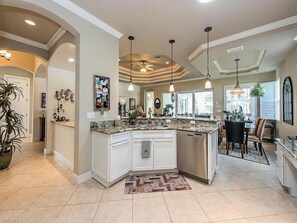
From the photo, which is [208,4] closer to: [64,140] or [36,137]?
[64,140]

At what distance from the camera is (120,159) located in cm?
256

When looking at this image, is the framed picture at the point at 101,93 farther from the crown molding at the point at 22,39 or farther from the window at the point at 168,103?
the window at the point at 168,103

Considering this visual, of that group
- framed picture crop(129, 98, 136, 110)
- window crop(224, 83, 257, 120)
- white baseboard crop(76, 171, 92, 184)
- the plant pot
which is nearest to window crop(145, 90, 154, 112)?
framed picture crop(129, 98, 136, 110)

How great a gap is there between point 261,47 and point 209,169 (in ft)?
10.5

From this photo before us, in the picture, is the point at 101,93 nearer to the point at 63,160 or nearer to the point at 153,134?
the point at 153,134

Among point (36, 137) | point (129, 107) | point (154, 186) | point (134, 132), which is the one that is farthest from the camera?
point (129, 107)

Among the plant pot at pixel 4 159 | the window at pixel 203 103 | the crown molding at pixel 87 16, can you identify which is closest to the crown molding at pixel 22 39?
the crown molding at pixel 87 16

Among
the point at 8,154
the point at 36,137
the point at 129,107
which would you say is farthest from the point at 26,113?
the point at 129,107

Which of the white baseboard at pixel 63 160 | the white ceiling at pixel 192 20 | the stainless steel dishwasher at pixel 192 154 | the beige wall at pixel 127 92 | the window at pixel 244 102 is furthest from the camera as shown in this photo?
the beige wall at pixel 127 92

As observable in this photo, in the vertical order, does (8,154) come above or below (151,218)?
above

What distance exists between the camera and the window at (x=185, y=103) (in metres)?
8.13

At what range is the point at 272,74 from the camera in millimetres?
5633

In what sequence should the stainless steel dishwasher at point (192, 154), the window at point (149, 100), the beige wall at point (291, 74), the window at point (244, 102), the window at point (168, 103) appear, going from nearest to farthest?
the stainless steel dishwasher at point (192, 154) < the beige wall at point (291, 74) < the window at point (244, 102) < the window at point (168, 103) < the window at point (149, 100)

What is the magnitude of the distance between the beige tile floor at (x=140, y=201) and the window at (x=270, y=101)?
3.84 metres
